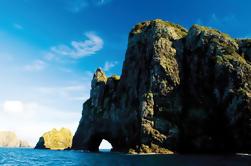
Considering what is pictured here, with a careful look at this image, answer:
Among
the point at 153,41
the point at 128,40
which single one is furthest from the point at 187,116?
the point at 128,40

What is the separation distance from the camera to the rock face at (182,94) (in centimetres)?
9125

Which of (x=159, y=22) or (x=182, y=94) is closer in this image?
(x=182, y=94)

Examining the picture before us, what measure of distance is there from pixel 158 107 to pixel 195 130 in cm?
1356

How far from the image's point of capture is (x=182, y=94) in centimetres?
10462

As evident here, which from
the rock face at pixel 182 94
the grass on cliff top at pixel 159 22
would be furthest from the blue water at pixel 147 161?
the grass on cliff top at pixel 159 22

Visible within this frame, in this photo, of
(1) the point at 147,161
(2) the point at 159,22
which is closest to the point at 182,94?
(2) the point at 159,22

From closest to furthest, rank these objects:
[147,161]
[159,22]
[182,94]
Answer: [147,161]
[182,94]
[159,22]

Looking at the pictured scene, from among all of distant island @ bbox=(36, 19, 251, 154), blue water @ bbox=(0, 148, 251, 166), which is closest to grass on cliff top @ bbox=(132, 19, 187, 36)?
distant island @ bbox=(36, 19, 251, 154)

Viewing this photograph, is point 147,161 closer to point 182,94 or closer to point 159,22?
point 182,94

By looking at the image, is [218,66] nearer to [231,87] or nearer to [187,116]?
[231,87]

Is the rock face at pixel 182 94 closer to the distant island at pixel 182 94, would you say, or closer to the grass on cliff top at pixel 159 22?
the distant island at pixel 182 94

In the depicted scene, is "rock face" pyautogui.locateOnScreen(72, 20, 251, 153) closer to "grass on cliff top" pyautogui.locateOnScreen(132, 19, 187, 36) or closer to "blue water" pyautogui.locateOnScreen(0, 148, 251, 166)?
"grass on cliff top" pyautogui.locateOnScreen(132, 19, 187, 36)

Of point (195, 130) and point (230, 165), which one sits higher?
point (195, 130)

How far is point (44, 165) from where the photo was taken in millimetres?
57844
